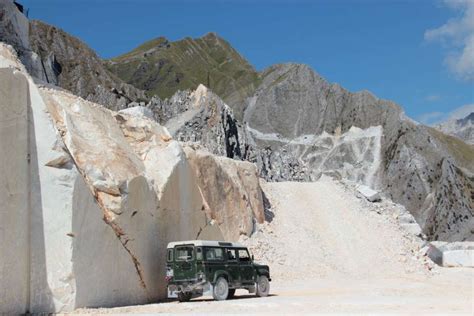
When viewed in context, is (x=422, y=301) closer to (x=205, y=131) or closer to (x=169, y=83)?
(x=205, y=131)

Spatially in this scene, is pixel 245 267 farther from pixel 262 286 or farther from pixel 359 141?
pixel 359 141

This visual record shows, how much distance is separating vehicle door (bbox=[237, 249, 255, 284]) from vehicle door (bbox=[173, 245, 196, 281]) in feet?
7.25

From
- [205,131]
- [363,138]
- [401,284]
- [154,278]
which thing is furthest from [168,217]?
[363,138]

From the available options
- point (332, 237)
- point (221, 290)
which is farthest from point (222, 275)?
point (332, 237)

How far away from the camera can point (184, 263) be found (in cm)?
2112

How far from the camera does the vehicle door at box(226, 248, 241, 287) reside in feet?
72.3

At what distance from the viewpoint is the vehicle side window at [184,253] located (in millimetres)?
21188

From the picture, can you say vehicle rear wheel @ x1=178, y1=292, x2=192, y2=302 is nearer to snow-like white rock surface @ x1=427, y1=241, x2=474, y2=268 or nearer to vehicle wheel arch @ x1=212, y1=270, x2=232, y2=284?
vehicle wheel arch @ x1=212, y1=270, x2=232, y2=284

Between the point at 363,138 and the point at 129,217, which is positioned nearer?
the point at 129,217

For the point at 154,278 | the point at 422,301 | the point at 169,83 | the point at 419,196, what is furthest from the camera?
the point at 169,83

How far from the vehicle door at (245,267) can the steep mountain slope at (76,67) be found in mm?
55717

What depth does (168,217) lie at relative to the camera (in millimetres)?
24109

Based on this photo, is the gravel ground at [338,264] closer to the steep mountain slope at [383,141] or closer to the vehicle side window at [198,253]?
the vehicle side window at [198,253]

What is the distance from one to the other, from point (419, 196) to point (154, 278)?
296ft
